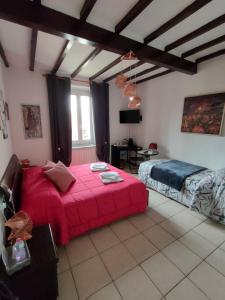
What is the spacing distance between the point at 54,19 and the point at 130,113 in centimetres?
311

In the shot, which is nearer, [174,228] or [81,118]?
[174,228]

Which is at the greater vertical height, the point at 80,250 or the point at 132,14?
the point at 132,14

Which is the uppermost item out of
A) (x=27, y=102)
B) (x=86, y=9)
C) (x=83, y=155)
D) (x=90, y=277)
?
(x=86, y=9)

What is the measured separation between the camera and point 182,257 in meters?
1.70


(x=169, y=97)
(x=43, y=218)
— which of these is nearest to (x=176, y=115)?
(x=169, y=97)

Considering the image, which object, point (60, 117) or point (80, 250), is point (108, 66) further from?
point (80, 250)

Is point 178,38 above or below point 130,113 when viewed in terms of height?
above

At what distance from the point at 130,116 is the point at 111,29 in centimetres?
269

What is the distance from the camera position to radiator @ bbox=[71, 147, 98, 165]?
4.13m

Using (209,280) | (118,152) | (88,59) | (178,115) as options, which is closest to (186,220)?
(209,280)

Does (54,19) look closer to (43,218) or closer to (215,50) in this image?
(43,218)

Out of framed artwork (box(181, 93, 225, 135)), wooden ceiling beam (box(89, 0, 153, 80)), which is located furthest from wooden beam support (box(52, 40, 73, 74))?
framed artwork (box(181, 93, 225, 135))

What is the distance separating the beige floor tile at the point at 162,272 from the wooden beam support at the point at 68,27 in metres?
2.60

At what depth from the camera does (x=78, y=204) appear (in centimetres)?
191
